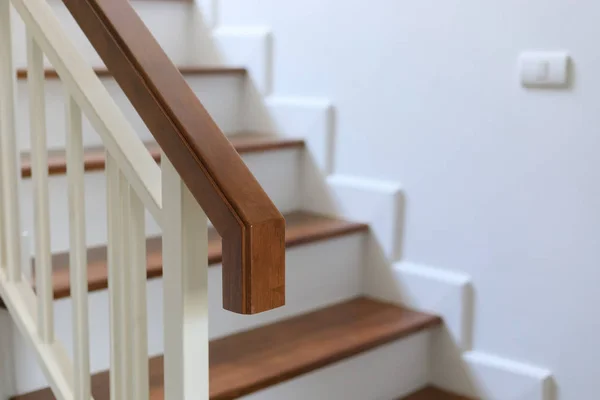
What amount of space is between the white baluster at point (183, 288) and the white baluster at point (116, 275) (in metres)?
0.14

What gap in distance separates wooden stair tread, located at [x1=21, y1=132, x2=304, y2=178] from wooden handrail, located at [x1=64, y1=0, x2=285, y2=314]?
756 mm

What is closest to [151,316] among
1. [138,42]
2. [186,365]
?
[186,365]

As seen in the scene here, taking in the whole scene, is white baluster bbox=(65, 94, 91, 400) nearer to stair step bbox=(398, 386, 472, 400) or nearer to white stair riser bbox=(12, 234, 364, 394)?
white stair riser bbox=(12, 234, 364, 394)

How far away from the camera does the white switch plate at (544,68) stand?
185cm

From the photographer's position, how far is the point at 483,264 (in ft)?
A: 6.80

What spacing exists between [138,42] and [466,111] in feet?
3.83

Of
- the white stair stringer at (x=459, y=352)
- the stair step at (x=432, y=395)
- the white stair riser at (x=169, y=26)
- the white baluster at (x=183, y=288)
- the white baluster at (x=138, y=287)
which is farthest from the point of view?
the white stair riser at (x=169, y=26)

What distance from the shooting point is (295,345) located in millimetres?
1930

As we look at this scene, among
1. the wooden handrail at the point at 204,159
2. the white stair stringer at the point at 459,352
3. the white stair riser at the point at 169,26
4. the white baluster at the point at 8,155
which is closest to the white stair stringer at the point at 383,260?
the white stair stringer at the point at 459,352

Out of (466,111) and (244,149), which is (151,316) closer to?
(244,149)

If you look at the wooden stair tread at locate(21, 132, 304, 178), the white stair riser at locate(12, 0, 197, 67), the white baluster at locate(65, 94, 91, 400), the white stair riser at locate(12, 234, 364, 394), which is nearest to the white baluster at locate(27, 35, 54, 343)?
the white baluster at locate(65, 94, 91, 400)

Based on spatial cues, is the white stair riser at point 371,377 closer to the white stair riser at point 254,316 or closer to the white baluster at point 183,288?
the white stair riser at point 254,316

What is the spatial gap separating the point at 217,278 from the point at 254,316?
0.57 feet

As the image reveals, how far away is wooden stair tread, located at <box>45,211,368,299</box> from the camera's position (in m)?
1.71
